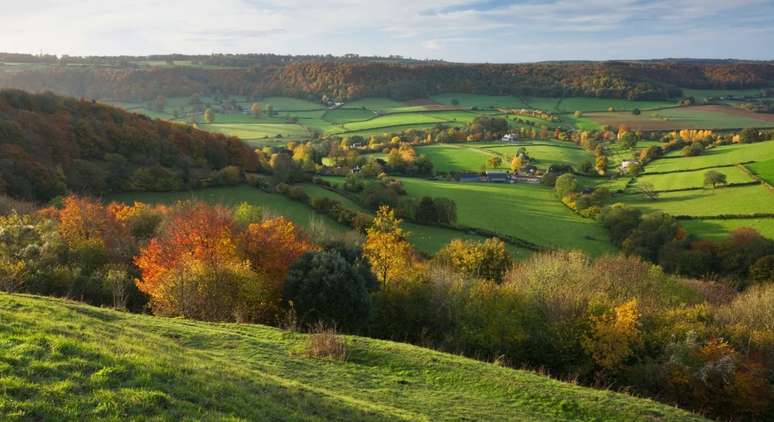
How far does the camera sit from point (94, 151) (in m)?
69.7

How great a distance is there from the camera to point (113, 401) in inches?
400

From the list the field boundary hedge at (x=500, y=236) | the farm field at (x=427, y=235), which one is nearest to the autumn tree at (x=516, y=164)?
the field boundary hedge at (x=500, y=236)

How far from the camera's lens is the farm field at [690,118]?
4887 inches

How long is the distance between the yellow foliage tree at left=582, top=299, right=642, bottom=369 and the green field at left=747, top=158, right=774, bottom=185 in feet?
205

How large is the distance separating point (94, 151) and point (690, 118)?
132m

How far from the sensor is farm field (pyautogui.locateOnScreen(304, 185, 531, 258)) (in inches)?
2265

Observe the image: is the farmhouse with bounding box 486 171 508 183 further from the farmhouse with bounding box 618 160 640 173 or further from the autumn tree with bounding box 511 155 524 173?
the farmhouse with bounding box 618 160 640 173

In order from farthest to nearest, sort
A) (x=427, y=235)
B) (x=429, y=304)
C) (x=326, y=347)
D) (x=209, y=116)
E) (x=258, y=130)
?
1. (x=209, y=116)
2. (x=258, y=130)
3. (x=427, y=235)
4. (x=429, y=304)
5. (x=326, y=347)

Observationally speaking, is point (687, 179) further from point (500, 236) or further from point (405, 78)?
point (405, 78)

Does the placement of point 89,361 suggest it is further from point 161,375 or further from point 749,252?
point 749,252

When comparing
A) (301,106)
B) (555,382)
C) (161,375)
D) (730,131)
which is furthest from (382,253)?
(301,106)

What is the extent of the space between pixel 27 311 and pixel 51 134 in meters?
60.4

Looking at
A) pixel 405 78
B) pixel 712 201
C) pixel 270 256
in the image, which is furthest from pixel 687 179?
pixel 405 78

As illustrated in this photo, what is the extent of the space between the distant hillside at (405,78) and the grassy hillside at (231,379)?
463ft
